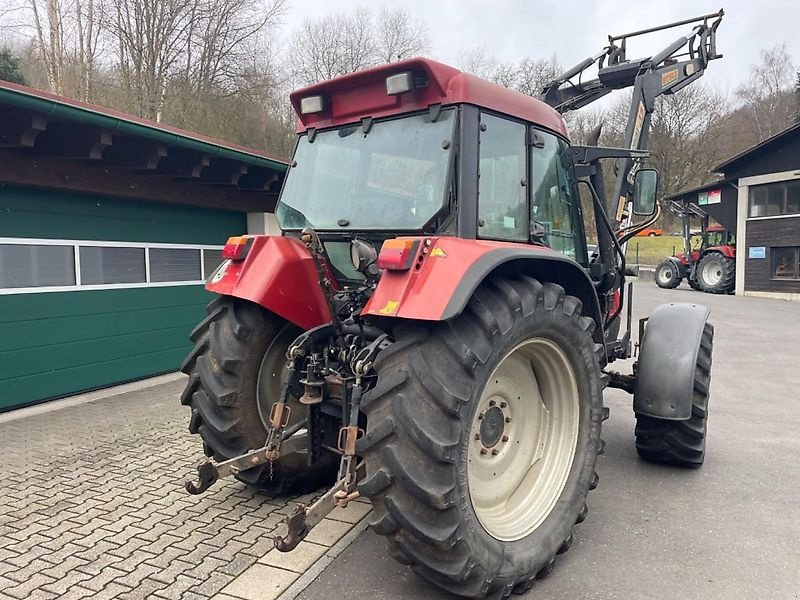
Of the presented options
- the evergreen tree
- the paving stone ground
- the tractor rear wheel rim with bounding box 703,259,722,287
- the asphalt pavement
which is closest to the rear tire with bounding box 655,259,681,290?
the tractor rear wheel rim with bounding box 703,259,722,287

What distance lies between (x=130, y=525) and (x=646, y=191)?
13.0 feet

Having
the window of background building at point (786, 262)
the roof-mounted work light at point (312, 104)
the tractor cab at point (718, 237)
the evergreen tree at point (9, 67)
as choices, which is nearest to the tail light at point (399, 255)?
the roof-mounted work light at point (312, 104)

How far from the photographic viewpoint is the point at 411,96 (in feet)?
10.1

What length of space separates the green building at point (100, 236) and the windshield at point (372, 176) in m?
2.92

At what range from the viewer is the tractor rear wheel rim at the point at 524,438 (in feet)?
9.52

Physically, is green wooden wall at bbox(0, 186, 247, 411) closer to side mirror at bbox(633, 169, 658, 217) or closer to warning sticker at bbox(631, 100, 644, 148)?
warning sticker at bbox(631, 100, 644, 148)

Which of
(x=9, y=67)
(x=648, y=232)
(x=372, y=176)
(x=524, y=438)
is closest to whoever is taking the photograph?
(x=524, y=438)

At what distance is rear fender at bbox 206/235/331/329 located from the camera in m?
3.23

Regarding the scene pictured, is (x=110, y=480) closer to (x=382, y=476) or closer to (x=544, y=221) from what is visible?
(x=382, y=476)

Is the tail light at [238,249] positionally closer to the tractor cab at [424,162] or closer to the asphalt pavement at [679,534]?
the tractor cab at [424,162]

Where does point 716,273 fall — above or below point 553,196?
below

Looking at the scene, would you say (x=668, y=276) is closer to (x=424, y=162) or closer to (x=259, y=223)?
(x=259, y=223)

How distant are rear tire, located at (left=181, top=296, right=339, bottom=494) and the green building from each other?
9.96ft

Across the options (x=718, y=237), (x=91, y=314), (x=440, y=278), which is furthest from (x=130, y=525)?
(x=718, y=237)
